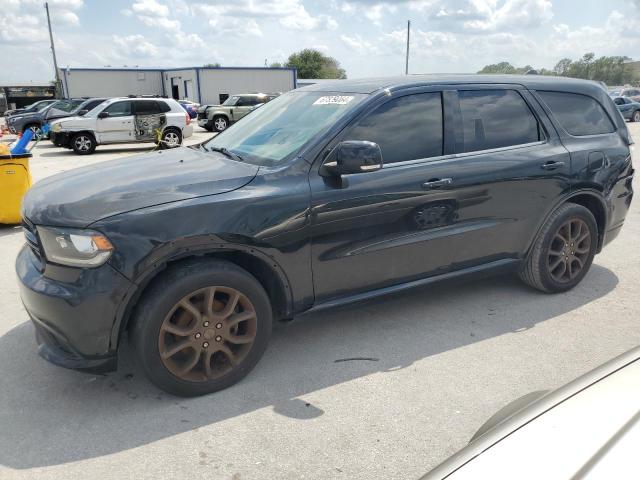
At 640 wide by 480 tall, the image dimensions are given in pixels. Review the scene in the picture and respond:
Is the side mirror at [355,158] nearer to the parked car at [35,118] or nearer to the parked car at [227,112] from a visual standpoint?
the parked car at [35,118]

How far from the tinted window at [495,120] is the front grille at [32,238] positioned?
9.22 ft

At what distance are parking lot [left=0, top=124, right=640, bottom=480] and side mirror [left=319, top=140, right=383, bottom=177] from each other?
3.02 ft

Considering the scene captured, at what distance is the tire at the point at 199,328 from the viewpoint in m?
2.84

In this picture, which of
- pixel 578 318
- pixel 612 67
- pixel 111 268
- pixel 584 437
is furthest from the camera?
pixel 612 67

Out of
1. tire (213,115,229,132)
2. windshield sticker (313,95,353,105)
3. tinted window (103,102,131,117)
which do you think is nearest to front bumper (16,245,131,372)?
windshield sticker (313,95,353,105)

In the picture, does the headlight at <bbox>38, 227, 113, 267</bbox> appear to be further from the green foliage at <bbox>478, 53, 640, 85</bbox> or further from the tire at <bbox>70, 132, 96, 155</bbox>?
the green foliage at <bbox>478, 53, 640, 85</bbox>

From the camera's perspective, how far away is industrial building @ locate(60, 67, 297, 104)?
41844 mm

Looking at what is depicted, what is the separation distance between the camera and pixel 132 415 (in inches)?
115

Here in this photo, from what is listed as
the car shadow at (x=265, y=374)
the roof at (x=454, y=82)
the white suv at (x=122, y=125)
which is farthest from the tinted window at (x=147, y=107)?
the car shadow at (x=265, y=374)

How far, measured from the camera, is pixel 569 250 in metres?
4.46

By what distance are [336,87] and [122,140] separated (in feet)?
47.5

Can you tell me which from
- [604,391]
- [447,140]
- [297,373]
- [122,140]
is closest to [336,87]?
[447,140]

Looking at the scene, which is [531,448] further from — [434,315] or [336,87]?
[336,87]

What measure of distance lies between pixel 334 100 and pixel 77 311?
2.13m
